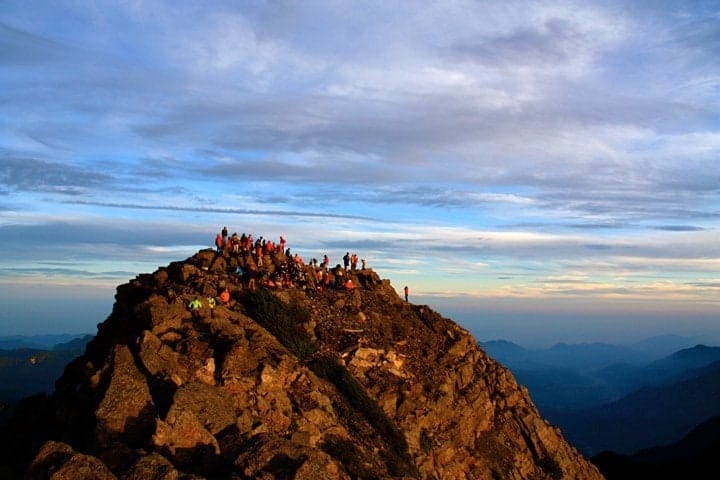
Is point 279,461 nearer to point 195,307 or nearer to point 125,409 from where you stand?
point 125,409

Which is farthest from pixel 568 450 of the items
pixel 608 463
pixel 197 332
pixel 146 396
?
pixel 608 463

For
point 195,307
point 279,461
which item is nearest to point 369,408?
point 195,307

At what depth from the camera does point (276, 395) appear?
25891mm

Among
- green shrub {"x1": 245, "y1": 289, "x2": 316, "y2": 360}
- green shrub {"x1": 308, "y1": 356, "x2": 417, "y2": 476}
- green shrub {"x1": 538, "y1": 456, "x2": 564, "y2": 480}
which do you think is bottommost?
green shrub {"x1": 538, "y1": 456, "x2": 564, "y2": 480}

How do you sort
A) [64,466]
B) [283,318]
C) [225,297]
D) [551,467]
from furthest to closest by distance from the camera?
[551,467], [283,318], [225,297], [64,466]

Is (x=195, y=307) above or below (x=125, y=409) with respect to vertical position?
above

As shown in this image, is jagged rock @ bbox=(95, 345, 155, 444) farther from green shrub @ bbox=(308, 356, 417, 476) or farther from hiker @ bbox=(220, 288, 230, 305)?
green shrub @ bbox=(308, 356, 417, 476)

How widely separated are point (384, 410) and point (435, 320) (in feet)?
36.2

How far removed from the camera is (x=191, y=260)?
3797 centimetres

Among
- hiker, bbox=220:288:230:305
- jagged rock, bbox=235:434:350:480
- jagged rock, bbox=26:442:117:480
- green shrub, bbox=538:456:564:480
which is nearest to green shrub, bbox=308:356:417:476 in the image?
hiker, bbox=220:288:230:305

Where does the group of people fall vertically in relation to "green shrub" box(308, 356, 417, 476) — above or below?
above

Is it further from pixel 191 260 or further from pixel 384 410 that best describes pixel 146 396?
pixel 191 260

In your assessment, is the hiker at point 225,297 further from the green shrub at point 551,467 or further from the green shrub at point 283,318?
the green shrub at point 551,467

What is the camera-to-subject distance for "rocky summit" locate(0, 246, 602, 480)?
18734 millimetres
